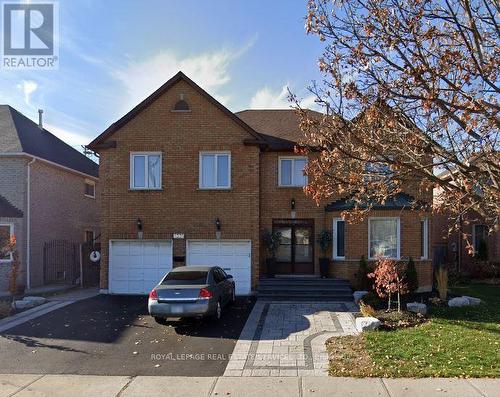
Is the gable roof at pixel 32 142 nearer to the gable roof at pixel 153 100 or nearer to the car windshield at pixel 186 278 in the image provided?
the gable roof at pixel 153 100

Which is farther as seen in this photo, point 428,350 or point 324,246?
point 324,246

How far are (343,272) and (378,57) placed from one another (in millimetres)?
12401

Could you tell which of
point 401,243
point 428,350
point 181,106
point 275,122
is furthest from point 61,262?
point 428,350

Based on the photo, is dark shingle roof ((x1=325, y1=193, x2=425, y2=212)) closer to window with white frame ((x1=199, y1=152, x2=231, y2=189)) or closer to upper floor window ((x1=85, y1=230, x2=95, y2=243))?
window with white frame ((x1=199, y1=152, x2=231, y2=189))

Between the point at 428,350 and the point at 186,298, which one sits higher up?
the point at 186,298

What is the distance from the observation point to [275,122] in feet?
65.5

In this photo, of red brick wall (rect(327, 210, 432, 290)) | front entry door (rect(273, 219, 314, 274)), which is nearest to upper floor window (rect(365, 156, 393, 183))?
red brick wall (rect(327, 210, 432, 290))

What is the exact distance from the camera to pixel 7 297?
54.5 ft

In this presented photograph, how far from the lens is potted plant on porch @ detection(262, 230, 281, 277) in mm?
17250

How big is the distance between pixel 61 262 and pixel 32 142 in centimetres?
536

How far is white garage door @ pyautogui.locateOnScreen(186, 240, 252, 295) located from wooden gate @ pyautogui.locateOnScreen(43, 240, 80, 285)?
6.08 meters

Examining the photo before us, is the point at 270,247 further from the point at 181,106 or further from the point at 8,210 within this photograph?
the point at 8,210

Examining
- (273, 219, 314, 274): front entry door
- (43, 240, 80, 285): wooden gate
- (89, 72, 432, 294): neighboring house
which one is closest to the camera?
(89, 72, 432, 294): neighboring house

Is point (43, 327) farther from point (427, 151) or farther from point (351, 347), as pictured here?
point (427, 151)
